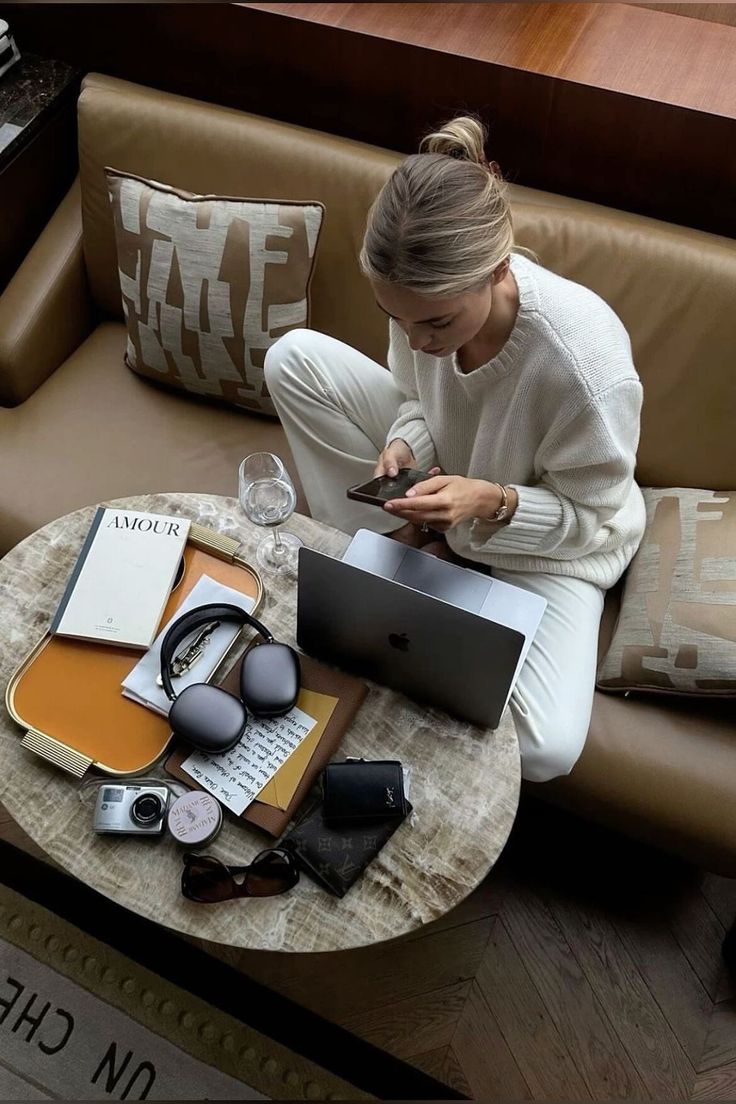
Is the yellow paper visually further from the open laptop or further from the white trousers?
the white trousers

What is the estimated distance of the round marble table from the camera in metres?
1.04

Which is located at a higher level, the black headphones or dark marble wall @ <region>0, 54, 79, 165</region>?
dark marble wall @ <region>0, 54, 79, 165</region>

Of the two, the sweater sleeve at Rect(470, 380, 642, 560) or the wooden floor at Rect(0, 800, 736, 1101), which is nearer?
the sweater sleeve at Rect(470, 380, 642, 560)

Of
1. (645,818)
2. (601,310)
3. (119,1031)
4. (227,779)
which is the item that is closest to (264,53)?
(601,310)

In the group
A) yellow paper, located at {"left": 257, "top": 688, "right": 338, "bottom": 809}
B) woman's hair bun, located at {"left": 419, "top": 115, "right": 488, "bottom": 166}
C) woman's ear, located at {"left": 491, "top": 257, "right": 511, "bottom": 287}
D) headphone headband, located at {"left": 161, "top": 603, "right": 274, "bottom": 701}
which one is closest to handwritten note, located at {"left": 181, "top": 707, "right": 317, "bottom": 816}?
yellow paper, located at {"left": 257, "top": 688, "right": 338, "bottom": 809}

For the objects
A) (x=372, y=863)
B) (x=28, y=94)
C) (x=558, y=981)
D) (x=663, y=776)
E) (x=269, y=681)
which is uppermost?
(x=28, y=94)

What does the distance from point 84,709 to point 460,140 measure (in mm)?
889

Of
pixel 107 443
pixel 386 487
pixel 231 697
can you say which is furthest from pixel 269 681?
pixel 107 443

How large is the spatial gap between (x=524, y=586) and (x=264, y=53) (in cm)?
116

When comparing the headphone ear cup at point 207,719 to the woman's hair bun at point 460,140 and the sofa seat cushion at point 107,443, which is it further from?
the woman's hair bun at point 460,140

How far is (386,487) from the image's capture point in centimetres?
125

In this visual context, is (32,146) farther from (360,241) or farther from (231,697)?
(231,697)

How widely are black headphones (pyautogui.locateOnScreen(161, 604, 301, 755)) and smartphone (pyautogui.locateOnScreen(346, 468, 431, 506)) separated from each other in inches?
9.0

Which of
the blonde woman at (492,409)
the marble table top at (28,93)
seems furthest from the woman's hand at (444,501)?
the marble table top at (28,93)
